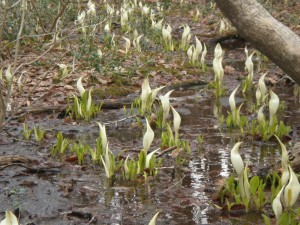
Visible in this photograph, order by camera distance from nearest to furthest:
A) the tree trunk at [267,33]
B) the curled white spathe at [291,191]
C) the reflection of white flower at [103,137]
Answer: the curled white spathe at [291,191]
the tree trunk at [267,33]
the reflection of white flower at [103,137]

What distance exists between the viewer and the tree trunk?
4.05 metres

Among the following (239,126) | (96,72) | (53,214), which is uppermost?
(96,72)

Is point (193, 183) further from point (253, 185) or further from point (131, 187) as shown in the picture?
point (253, 185)

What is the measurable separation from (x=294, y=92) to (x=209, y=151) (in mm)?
3013

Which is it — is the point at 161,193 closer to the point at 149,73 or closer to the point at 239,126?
the point at 239,126

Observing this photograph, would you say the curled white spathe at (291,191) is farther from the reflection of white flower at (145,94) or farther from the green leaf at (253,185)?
the reflection of white flower at (145,94)

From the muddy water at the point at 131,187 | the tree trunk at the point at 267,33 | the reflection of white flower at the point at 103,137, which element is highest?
the tree trunk at the point at 267,33

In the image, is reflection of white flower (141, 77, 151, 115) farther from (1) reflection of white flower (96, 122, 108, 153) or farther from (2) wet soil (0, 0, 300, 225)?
(1) reflection of white flower (96, 122, 108, 153)

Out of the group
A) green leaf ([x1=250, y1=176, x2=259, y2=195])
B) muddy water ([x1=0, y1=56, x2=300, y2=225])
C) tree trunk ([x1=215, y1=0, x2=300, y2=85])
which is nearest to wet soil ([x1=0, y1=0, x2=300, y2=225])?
muddy water ([x1=0, y1=56, x2=300, y2=225])

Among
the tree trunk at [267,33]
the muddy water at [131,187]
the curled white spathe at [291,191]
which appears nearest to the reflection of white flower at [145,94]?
the muddy water at [131,187]

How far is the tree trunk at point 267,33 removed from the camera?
4051 mm

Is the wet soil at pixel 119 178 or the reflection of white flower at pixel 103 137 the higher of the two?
the reflection of white flower at pixel 103 137

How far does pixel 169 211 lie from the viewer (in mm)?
3570

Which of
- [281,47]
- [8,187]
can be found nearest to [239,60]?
[281,47]
